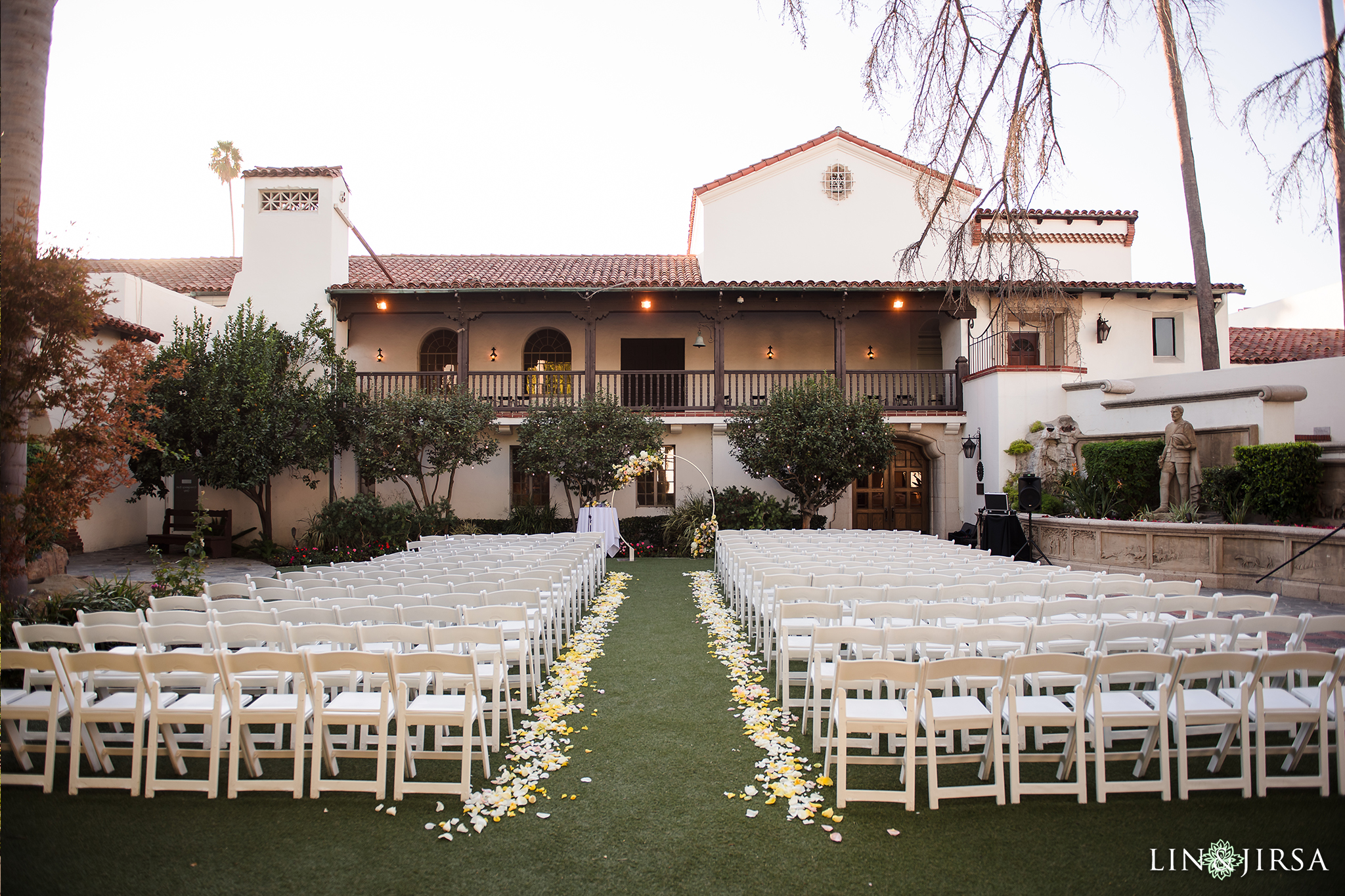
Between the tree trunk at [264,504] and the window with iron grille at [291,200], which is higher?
the window with iron grille at [291,200]

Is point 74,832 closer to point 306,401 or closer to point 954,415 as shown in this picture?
point 306,401

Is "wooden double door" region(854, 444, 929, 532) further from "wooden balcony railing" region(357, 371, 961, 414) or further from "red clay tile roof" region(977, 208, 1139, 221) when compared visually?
"red clay tile roof" region(977, 208, 1139, 221)

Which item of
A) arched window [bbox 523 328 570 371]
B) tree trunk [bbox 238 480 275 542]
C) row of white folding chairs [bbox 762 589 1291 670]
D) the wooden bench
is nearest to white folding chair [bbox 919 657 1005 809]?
row of white folding chairs [bbox 762 589 1291 670]

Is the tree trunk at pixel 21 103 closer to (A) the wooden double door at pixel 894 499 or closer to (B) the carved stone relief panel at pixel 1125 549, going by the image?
(B) the carved stone relief panel at pixel 1125 549

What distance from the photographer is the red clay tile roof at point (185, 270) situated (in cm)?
1747

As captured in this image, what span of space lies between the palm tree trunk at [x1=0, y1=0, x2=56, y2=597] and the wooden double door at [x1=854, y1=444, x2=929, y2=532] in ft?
51.4

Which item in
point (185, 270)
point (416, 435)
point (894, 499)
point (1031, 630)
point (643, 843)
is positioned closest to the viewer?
point (643, 843)

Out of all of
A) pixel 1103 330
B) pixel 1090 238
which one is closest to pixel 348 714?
pixel 1103 330

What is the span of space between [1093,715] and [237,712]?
4522mm

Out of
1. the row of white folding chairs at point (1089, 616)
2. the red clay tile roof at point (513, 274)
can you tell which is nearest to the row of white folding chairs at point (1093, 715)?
the row of white folding chairs at point (1089, 616)

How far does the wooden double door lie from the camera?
57.1ft

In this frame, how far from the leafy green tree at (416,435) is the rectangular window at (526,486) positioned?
89.2 inches

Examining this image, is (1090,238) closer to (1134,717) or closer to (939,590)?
(939,590)

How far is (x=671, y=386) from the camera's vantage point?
58.1 feet
